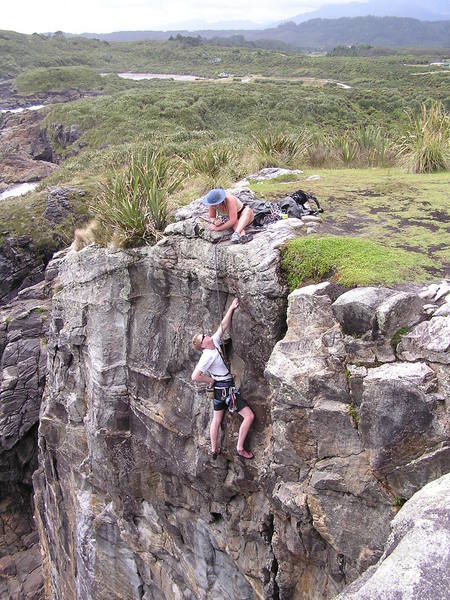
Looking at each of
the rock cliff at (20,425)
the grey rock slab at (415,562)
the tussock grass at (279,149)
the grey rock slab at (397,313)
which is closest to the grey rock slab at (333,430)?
the grey rock slab at (397,313)

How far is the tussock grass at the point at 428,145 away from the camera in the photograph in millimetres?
11891

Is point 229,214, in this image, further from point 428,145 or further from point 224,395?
point 428,145

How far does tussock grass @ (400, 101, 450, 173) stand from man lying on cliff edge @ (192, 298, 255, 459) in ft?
23.4

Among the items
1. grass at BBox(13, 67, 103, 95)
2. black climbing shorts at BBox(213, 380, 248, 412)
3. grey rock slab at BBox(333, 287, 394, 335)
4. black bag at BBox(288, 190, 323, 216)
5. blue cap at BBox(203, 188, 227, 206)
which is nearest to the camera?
grey rock slab at BBox(333, 287, 394, 335)

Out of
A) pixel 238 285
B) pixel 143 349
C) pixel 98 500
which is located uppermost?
pixel 238 285

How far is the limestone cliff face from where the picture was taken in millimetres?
5375

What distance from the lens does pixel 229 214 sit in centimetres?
765

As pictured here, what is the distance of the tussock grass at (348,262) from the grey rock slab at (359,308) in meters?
0.47

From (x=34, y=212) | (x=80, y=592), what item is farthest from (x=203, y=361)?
(x=34, y=212)

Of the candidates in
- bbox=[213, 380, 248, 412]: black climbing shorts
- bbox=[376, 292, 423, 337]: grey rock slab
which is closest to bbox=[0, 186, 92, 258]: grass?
bbox=[213, 380, 248, 412]: black climbing shorts

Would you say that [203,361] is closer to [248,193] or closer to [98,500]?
[248,193]

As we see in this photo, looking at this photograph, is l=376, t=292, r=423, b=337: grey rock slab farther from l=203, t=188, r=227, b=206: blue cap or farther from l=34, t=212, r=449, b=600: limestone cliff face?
l=203, t=188, r=227, b=206: blue cap

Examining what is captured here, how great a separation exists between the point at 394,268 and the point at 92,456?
21.9 feet

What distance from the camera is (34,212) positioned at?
24.8m
